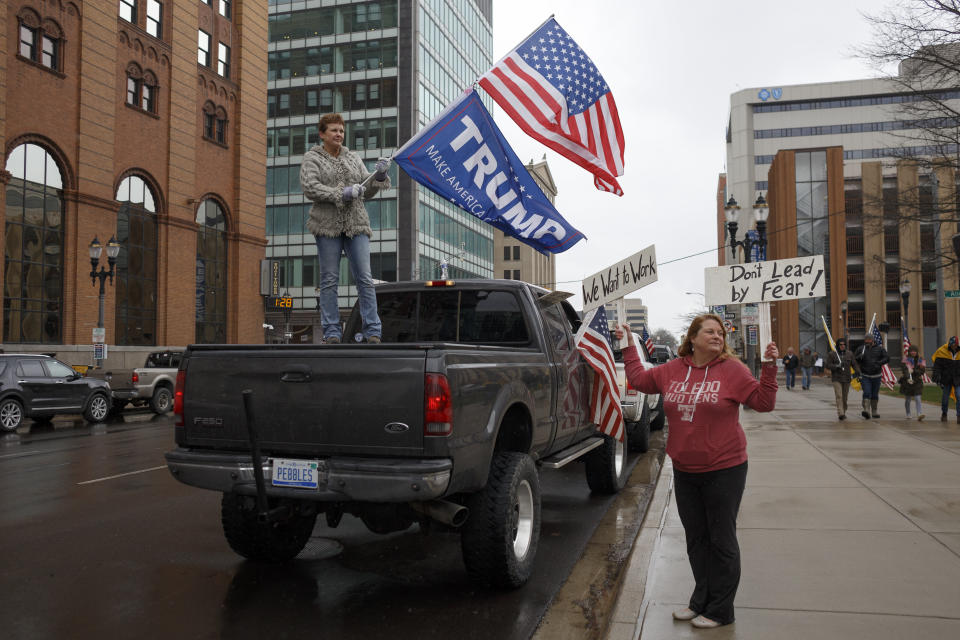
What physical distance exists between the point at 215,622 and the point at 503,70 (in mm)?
5273

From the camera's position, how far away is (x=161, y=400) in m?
20.4

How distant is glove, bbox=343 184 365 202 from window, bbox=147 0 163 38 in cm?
3236

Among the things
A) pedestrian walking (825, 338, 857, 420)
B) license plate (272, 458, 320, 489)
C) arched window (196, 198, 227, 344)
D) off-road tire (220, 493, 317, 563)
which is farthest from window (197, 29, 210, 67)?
license plate (272, 458, 320, 489)

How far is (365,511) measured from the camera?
14.1 feet

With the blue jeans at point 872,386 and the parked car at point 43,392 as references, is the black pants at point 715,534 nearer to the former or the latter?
the blue jeans at point 872,386

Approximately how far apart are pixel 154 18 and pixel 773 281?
35290mm

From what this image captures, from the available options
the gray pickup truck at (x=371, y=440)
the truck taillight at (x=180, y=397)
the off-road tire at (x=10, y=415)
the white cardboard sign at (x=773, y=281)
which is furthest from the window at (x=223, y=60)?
the white cardboard sign at (x=773, y=281)

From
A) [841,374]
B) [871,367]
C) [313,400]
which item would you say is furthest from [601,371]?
[841,374]

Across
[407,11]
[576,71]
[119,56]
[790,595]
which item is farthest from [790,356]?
→ [407,11]

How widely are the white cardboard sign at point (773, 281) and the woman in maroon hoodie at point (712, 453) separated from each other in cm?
128

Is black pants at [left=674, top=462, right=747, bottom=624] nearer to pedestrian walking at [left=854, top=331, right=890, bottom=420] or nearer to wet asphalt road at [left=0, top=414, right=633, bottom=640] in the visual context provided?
wet asphalt road at [left=0, top=414, right=633, bottom=640]

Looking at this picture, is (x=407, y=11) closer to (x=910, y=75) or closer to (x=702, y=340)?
(x=910, y=75)

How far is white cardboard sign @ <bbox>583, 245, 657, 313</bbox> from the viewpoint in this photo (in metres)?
5.95

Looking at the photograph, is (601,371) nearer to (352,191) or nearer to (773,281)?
(773,281)
